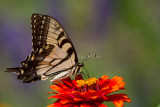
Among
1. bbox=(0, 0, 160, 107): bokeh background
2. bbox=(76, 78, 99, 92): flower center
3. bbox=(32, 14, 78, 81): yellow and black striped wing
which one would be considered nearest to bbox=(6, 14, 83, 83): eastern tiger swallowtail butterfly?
bbox=(32, 14, 78, 81): yellow and black striped wing

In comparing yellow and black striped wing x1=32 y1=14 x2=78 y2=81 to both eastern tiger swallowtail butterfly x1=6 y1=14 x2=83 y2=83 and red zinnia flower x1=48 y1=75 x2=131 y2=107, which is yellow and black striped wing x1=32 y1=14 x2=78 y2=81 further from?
red zinnia flower x1=48 y1=75 x2=131 y2=107

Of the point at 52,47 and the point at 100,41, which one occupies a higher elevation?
the point at 100,41

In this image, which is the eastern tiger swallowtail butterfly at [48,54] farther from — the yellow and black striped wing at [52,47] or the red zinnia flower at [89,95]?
the red zinnia flower at [89,95]

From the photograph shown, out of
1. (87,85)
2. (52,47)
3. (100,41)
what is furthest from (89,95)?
(100,41)

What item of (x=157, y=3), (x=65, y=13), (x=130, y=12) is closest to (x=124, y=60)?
(x=130, y=12)

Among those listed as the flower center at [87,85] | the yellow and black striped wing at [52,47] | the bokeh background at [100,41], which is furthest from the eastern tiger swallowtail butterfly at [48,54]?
the bokeh background at [100,41]

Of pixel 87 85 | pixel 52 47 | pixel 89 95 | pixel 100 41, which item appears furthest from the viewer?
pixel 100 41

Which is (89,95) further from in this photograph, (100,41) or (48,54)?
(100,41)
